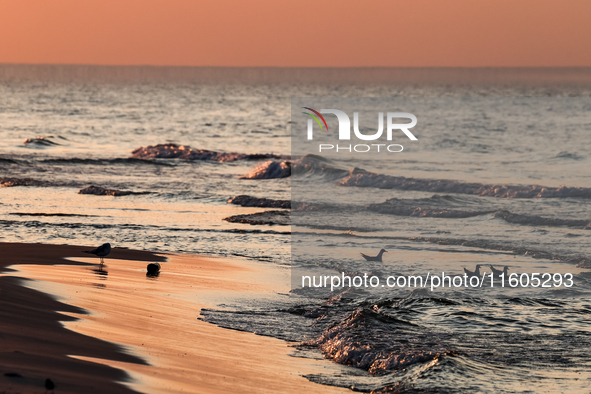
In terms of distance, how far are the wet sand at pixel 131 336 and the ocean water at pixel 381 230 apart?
0.54 metres

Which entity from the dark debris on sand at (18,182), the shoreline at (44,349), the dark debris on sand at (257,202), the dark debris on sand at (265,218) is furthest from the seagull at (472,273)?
the dark debris on sand at (18,182)

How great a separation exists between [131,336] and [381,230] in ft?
40.1

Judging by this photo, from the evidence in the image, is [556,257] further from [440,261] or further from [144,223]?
[144,223]

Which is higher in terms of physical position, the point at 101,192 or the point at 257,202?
the point at 101,192

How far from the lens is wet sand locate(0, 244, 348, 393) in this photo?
21.8 ft

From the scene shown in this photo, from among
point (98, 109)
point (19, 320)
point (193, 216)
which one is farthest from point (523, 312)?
point (98, 109)

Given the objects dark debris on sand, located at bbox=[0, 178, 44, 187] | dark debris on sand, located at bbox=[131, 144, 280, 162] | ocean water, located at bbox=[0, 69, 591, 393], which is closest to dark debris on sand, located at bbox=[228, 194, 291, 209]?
ocean water, located at bbox=[0, 69, 591, 393]

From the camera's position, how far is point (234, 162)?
1535 inches

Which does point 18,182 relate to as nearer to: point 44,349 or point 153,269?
point 153,269

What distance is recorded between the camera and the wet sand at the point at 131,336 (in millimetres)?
6648

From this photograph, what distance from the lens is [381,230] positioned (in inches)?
773

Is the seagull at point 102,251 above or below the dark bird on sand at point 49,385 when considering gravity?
above

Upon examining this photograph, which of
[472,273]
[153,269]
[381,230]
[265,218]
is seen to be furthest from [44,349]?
[265,218]

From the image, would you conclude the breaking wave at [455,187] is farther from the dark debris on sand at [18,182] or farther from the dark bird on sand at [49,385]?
the dark bird on sand at [49,385]
